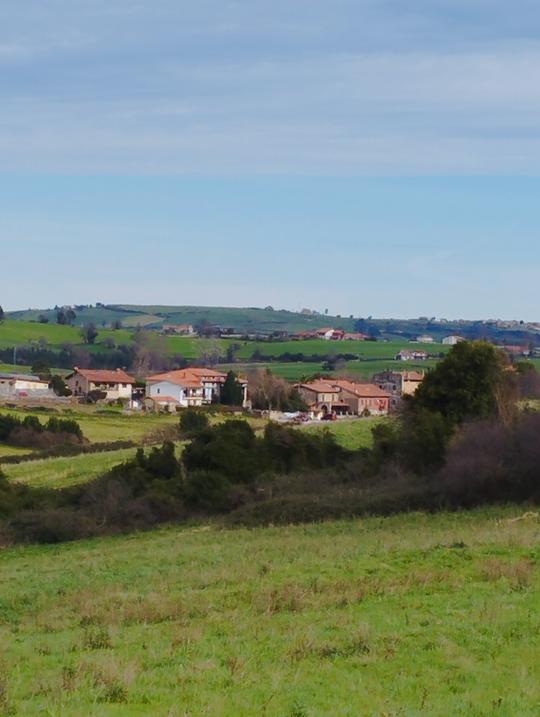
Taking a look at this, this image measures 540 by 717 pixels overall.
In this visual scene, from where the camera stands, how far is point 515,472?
32375mm

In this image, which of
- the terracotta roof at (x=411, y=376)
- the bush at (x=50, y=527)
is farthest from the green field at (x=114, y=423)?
the bush at (x=50, y=527)

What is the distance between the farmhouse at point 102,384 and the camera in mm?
108062

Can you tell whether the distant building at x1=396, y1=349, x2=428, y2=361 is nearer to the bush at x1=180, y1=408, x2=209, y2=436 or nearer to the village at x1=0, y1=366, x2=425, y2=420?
the village at x1=0, y1=366, x2=425, y2=420

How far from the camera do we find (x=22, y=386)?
349 ft

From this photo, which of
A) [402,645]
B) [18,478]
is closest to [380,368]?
[18,478]

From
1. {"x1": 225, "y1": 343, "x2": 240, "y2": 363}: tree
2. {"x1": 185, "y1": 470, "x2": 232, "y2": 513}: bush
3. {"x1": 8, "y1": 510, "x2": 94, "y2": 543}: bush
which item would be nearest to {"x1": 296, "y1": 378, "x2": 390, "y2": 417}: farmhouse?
{"x1": 225, "y1": 343, "x2": 240, "y2": 363}: tree

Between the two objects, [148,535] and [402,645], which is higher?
[402,645]

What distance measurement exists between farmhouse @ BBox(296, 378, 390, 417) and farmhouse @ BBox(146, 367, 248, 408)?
7.38 metres

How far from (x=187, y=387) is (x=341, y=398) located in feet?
60.2

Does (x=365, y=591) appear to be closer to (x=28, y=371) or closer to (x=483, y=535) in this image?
(x=483, y=535)

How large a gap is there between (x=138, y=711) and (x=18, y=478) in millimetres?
38937

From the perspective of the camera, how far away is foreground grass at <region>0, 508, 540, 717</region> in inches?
367

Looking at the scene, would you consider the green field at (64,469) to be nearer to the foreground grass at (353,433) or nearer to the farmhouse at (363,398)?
the foreground grass at (353,433)

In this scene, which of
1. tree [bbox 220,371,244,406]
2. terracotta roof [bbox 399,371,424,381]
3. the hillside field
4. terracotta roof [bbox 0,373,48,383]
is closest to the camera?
the hillside field
